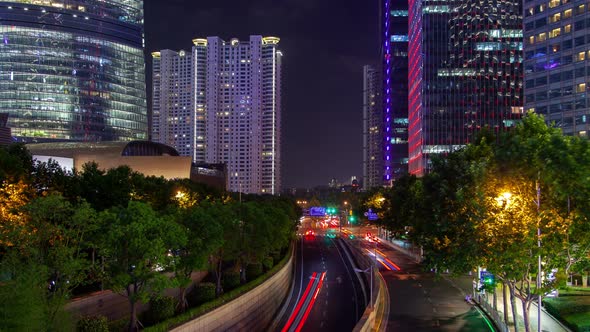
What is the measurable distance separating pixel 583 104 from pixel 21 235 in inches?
3390

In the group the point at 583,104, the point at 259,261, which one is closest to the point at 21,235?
the point at 259,261

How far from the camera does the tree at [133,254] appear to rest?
33.8m

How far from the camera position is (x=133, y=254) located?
113 ft

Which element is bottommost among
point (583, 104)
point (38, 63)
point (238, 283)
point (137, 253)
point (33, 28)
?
point (238, 283)

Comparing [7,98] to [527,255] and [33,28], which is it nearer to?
[33,28]

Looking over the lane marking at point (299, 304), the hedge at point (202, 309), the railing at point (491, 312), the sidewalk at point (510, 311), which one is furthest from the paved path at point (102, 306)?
the sidewalk at point (510, 311)

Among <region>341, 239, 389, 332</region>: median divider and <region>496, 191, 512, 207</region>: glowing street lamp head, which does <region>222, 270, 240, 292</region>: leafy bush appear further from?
<region>496, 191, 512, 207</region>: glowing street lamp head

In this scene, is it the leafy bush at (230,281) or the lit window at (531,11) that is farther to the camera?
the lit window at (531,11)

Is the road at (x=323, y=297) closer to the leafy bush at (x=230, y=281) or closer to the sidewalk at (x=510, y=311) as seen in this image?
the leafy bush at (x=230, y=281)

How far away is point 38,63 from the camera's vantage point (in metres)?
157

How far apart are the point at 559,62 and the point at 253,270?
63748 millimetres

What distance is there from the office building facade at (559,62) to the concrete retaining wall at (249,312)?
184ft

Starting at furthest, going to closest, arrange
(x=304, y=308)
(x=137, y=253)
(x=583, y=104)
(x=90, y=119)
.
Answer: (x=90, y=119) < (x=583, y=104) < (x=304, y=308) < (x=137, y=253)

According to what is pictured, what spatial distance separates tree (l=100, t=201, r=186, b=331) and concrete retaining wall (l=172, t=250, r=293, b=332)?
11.6ft
